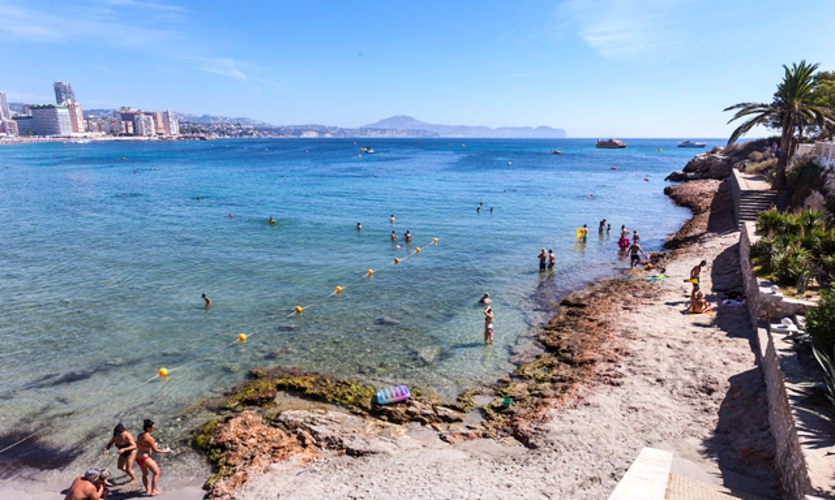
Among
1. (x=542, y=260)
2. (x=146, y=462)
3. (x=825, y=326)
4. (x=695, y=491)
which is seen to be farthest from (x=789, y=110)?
(x=146, y=462)

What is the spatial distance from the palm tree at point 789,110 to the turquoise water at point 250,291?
8228 mm

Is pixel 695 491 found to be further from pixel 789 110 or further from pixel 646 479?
pixel 789 110

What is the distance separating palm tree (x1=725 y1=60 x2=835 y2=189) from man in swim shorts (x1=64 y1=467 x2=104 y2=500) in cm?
3149

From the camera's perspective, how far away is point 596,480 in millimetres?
8781

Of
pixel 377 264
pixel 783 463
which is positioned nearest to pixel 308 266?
pixel 377 264

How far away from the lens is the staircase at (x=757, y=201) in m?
26.4

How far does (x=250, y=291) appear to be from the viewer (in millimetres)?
21375

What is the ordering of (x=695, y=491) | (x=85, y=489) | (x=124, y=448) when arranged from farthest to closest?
(x=124, y=448), (x=85, y=489), (x=695, y=491)

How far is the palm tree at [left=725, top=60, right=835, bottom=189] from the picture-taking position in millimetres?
24984

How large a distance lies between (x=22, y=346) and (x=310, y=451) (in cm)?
1262

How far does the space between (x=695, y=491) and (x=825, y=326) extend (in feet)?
14.8

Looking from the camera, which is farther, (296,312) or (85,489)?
(296,312)

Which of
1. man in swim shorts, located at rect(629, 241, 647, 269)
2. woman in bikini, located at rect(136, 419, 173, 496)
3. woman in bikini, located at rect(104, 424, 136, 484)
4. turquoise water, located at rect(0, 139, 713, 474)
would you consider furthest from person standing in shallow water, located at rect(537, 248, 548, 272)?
woman in bikini, located at rect(104, 424, 136, 484)

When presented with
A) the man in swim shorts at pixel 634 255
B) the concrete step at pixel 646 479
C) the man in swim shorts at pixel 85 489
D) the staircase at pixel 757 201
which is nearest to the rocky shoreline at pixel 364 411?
the man in swim shorts at pixel 85 489
